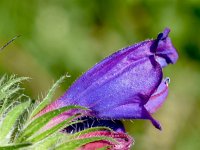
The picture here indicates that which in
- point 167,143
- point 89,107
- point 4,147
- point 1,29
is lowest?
point 4,147

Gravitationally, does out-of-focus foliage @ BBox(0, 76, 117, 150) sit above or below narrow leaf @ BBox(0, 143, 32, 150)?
above

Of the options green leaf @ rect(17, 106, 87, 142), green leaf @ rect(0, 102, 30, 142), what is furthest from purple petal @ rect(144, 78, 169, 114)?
green leaf @ rect(0, 102, 30, 142)

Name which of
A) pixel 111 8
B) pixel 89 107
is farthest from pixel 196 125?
pixel 89 107

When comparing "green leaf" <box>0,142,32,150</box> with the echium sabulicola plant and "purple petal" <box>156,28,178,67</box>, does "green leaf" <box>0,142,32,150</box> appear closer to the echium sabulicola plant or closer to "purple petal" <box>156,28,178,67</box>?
the echium sabulicola plant

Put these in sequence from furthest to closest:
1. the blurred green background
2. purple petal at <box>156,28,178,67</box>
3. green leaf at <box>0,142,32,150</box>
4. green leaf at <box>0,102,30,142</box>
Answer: the blurred green background, purple petal at <box>156,28,178,67</box>, green leaf at <box>0,102,30,142</box>, green leaf at <box>0,142,32,150</box>

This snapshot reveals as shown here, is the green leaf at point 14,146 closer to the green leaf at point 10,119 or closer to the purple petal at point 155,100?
the green leaf at point 10,119

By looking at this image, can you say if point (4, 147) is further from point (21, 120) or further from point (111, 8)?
point (111, 8)
